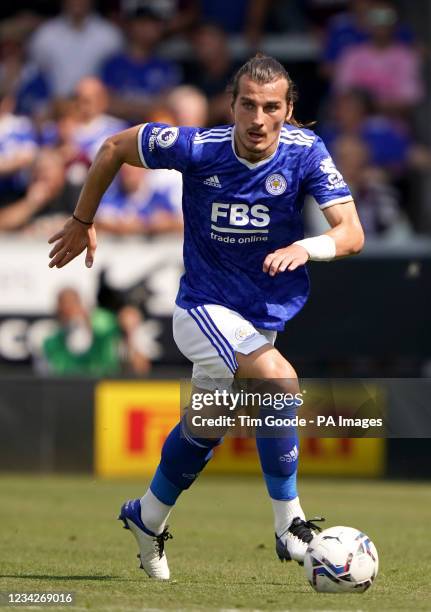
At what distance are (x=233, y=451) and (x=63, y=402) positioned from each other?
1.57 meters

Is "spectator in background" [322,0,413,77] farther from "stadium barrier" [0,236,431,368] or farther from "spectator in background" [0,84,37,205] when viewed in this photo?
"spectator in background" [0,84,37,205]

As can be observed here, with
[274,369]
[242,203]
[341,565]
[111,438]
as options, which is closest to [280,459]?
[274,369]

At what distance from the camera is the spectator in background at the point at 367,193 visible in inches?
476

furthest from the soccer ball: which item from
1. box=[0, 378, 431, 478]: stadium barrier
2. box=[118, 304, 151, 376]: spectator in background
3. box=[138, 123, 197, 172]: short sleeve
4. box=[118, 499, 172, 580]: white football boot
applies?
box=[118, 304, 151, 376]: spectator in background

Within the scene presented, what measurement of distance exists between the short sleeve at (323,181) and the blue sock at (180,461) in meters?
1.22

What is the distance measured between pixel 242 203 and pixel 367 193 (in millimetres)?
6077

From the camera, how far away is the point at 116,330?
39.3 feet

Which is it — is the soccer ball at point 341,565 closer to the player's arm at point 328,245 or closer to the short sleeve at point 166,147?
the player's arm at point 328,245

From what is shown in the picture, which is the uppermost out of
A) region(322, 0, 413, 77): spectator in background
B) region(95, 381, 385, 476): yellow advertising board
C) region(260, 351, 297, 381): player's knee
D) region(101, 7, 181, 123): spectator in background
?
region(322, 0, 413, 77): spectator in background

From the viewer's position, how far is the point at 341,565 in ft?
18.6

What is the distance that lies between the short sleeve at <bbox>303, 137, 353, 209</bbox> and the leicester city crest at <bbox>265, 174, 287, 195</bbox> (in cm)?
10

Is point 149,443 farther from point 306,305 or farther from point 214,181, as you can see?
point 214,181

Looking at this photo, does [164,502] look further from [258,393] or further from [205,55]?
[205,55]

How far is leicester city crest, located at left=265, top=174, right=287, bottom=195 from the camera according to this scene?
6148 millimetres
